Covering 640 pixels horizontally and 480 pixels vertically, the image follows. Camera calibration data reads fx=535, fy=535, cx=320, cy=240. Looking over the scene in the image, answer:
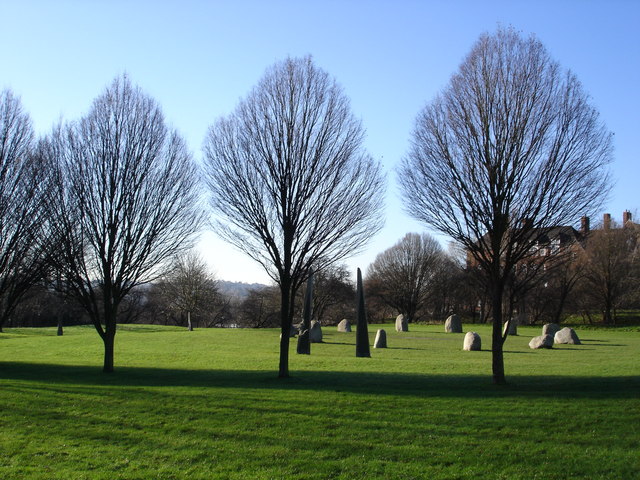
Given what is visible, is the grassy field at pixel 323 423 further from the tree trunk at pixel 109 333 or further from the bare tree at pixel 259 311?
the bare tree at pixel 259 311

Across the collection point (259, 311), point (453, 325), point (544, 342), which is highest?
point (259, 311)

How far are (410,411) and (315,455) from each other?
2949 mm

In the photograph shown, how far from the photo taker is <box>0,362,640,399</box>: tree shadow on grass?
11.9 m

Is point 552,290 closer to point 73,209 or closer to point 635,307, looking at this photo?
point 635,307

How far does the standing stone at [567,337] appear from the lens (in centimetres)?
2905

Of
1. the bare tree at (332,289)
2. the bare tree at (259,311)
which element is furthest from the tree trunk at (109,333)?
the bare tree at (259,311)

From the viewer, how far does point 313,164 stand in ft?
44.5

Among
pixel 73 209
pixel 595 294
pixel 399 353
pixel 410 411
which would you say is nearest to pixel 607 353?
pixel 399 353

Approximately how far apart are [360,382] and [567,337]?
20.0 metres

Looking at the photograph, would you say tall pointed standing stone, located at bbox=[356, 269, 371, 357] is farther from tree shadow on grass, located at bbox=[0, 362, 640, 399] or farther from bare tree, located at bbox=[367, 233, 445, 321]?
bare tree, located at bbox=[367, 233, 445, 321]

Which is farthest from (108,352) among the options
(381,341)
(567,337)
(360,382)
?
(567,337)

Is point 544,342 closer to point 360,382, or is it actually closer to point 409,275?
point 360,382

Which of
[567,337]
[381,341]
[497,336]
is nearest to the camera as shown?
[497,336]

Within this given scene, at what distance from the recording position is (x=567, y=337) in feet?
96.3
